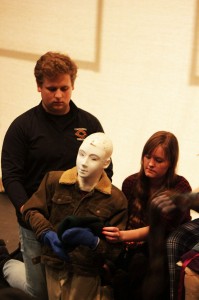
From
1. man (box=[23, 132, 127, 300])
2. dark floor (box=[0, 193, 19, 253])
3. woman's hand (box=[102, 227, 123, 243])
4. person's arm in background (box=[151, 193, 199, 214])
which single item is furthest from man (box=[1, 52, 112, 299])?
dark floor (box=[0, 193, 19, 253])

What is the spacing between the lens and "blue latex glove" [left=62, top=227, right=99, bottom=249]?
1.47m

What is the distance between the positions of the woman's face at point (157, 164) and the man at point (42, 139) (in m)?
0.29

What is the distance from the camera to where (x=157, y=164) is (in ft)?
5.66

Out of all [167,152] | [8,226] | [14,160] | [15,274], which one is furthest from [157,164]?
[8,226]

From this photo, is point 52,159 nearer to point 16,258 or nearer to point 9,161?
point 9,161

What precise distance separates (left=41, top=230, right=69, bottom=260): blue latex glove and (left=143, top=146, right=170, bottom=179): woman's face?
432 millimetres

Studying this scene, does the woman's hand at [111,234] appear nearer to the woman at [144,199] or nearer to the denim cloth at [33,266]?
the woman at [144,199]

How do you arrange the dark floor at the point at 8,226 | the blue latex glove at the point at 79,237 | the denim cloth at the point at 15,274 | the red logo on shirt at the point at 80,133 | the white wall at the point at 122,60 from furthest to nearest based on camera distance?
the dark floor at the point at 8,226 → the white wall at the point at 122,60 → the denim cloth at the point at 15,274 → the red logo on shirt at the point at 80,133 → the blue latex glove at the point at 79,237

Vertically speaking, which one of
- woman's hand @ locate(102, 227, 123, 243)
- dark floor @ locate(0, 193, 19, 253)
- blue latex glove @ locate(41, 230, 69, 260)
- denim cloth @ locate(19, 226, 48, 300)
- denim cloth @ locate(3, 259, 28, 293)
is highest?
woman's hand @ locate(102, 227, 123, 243)

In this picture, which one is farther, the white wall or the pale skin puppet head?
the white wall

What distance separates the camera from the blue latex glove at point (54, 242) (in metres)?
1.52

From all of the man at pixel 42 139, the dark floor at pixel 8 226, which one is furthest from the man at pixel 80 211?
the dark floor at pixel 8 226

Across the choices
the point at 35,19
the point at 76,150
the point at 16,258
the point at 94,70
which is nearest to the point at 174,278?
the point at 76,150

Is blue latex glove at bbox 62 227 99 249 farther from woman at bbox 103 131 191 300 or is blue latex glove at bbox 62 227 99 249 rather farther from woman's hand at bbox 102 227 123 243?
woman at bbox 103 131 191 300
